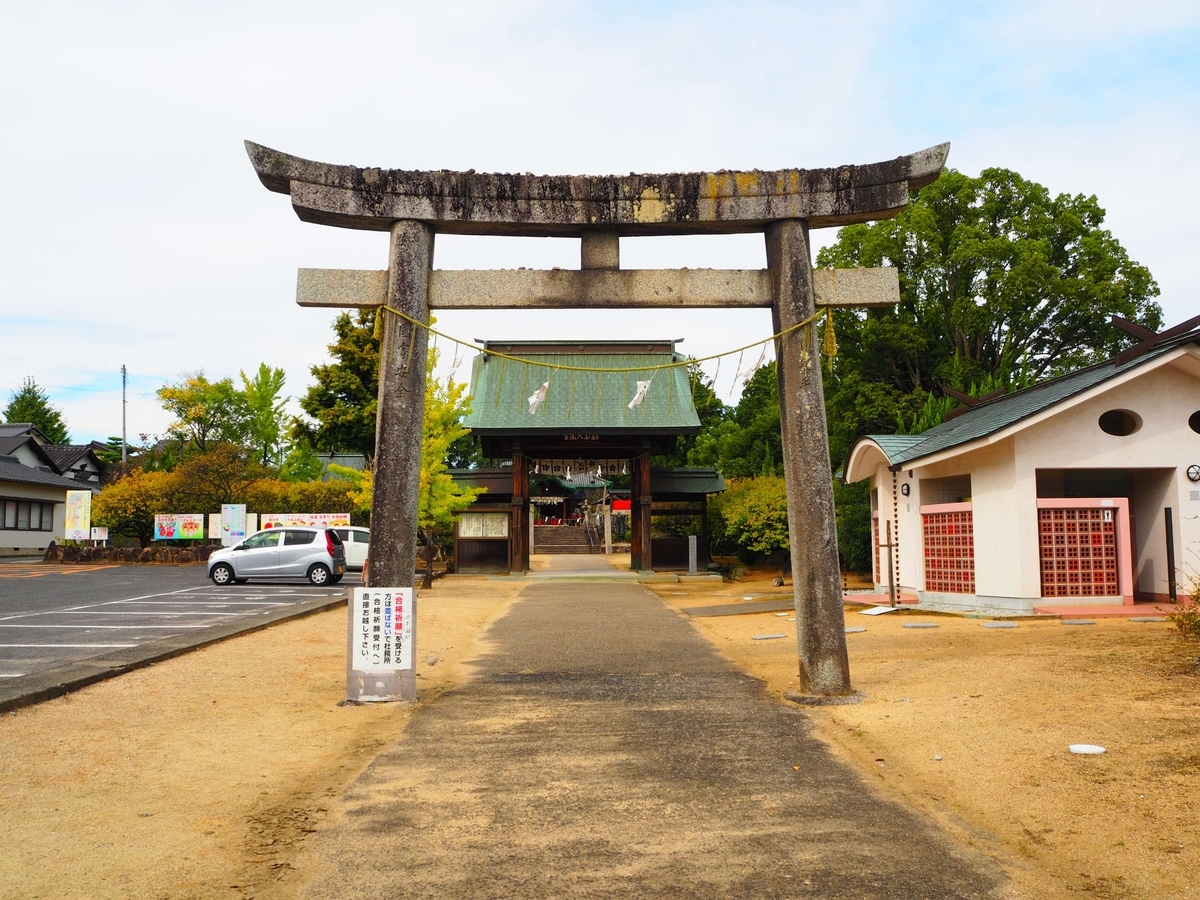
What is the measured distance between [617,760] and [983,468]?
11695 millimetres

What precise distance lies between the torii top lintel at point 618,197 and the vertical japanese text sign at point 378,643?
355 cm

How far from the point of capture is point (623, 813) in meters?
4.92

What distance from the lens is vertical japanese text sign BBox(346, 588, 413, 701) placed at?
26.8 ft

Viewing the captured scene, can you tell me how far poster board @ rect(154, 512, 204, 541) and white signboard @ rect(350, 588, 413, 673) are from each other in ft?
96.4

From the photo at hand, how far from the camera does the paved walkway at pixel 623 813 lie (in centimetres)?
398

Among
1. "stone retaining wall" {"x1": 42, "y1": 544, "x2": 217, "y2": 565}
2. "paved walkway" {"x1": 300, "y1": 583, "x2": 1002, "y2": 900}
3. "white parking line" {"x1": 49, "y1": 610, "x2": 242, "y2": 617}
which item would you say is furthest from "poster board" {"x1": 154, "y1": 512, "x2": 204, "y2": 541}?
"paved walkway" {"x1": 300, "y1": 583, "x2": 1002, "y2": 900}

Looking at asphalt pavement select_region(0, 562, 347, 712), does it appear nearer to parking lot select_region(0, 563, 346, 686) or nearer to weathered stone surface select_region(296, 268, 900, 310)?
parking lot select_region(0, 563, 346, 686)

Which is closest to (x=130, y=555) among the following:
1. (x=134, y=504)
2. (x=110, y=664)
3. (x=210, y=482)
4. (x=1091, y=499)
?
(x=134, y=504)

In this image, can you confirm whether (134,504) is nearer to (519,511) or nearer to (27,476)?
(27,476)

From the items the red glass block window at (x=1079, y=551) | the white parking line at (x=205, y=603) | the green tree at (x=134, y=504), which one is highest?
the green tree at (x=134, y=504)

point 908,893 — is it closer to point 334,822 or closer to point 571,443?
point 334,822

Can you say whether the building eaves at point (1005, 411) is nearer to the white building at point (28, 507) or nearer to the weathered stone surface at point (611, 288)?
the weathered stone surface at point (611, 288)

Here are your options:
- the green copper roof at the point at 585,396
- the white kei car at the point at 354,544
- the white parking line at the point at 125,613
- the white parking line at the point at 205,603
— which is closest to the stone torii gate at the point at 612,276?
the white parking line at the point at 125,613

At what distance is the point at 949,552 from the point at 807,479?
9.62 meters
